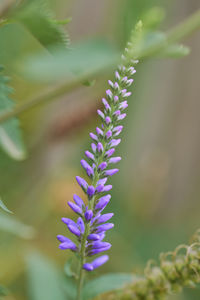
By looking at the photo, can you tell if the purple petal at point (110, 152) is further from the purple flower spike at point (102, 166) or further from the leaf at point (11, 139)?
the leaf at point (11, 139)

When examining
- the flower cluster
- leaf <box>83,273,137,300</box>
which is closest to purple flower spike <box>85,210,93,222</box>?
the flower cluster

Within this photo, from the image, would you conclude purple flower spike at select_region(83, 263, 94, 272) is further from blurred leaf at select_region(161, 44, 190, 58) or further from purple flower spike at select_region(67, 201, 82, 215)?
blurred leaf at select_region(161, 44, 190, 58)

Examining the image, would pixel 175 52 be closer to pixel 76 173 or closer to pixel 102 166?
pixel 102 166

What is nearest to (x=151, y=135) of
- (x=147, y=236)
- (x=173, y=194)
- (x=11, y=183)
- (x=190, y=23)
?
(x=173, y=194)

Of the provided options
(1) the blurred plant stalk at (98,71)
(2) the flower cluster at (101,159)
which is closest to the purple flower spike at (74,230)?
(2) the flower cluster at (101,159)

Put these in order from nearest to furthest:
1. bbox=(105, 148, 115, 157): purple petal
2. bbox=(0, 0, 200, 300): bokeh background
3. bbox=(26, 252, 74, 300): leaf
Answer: bbox=(105, 148, 115, 157): purple petal, bbox=(26, 252, 74, 300): leaf, bbox=(0, 0, 200, 300): bokeh background
